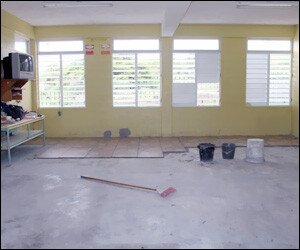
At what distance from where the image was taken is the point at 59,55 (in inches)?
360

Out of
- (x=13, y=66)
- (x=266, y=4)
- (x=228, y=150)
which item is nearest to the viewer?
(x=13, y=66)

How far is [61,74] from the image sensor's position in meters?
9.20

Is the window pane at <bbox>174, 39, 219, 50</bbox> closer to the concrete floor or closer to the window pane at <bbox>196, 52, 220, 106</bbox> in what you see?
the window pane at <bbox>196, 52, 220, 106</bbox>

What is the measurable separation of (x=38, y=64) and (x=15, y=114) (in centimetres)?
278

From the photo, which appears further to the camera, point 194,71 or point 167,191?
point 194,71

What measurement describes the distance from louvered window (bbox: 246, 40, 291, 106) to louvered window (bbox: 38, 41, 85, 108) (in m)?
4.55

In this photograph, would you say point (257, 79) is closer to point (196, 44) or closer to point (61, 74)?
point (196, 44)

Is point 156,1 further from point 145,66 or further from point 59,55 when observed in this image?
point 59,55

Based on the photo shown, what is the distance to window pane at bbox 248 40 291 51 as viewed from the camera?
924cm

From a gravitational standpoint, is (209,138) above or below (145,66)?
below

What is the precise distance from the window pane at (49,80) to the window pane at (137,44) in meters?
1.68

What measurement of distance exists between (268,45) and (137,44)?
3.54m

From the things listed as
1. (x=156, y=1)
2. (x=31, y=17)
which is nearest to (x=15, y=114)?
(x=31, y=17)

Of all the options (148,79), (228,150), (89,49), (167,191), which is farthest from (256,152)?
(89,49)
